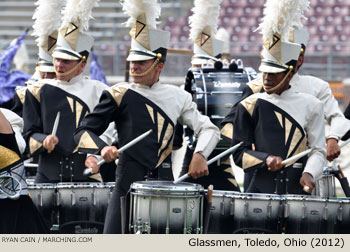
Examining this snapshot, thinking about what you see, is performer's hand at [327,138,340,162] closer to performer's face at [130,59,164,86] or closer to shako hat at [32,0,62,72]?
performer's face at [130,59,164,86]

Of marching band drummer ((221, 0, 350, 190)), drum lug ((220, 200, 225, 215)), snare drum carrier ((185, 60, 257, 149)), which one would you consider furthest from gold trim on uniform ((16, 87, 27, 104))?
drum lug ((220, 200, 225, 215))

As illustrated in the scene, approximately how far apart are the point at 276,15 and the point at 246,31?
47.7ft

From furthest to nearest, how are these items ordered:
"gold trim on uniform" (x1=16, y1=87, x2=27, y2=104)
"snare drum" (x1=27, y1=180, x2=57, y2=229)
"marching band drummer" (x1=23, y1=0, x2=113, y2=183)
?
"gold trim on uniform" (x1=16, y1=87, x2=27, y2=104)
"marching band drummer" (x1=23, y1=0, x2=113, y2=183)
"snare drum" (x1=27, y1=180, x2=57, y2=229)

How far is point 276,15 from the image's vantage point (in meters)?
7.01

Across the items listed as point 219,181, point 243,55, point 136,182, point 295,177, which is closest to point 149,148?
point 136,182

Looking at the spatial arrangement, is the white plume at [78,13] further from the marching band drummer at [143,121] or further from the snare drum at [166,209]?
the snare drum at [166,209]

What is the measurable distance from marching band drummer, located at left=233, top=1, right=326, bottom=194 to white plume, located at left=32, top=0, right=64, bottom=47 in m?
2.91

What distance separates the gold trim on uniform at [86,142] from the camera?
638cm

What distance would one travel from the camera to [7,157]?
225 inches

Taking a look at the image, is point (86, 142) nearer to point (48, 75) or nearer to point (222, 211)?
point (222, 211)

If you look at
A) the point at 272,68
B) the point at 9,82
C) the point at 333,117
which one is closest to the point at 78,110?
the point at 272,68

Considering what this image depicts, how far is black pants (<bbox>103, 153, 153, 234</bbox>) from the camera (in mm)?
6539

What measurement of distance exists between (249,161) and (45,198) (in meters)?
1.61

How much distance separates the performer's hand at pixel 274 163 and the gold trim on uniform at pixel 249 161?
104 millimetres
